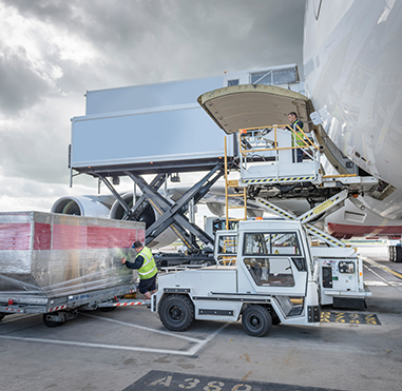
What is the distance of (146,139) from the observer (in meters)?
10.8

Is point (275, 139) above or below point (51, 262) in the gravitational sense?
above

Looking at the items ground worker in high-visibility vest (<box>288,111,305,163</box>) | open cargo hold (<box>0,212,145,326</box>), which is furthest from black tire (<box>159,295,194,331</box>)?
ground worker in high-visibility vest (<box>288,111,305,163</box>)

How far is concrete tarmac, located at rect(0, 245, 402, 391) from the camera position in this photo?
3.94 m

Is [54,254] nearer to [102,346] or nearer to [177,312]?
[102,346]

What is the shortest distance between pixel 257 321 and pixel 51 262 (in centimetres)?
343

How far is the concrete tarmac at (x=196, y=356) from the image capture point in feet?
12.9

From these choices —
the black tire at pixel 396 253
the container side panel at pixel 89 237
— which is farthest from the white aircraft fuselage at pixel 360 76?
the black tire at pixel 396 253

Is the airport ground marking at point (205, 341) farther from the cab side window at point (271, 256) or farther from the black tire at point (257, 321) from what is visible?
the cab side window at point (271, 256)

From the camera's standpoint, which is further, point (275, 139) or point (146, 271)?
point (275, 139)

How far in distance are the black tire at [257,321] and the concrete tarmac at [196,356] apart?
169mm

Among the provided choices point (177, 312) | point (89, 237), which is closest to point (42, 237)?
point (89, 237)

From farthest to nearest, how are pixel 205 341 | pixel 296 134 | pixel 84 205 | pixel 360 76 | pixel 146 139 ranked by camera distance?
1. pixel 84 205
2. pixel 146 139
3. pixel 296 134
4. pixel 205 341
5. pixel 360 76

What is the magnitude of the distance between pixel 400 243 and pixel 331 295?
681 inches

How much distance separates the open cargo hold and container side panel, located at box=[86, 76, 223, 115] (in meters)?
5.19
